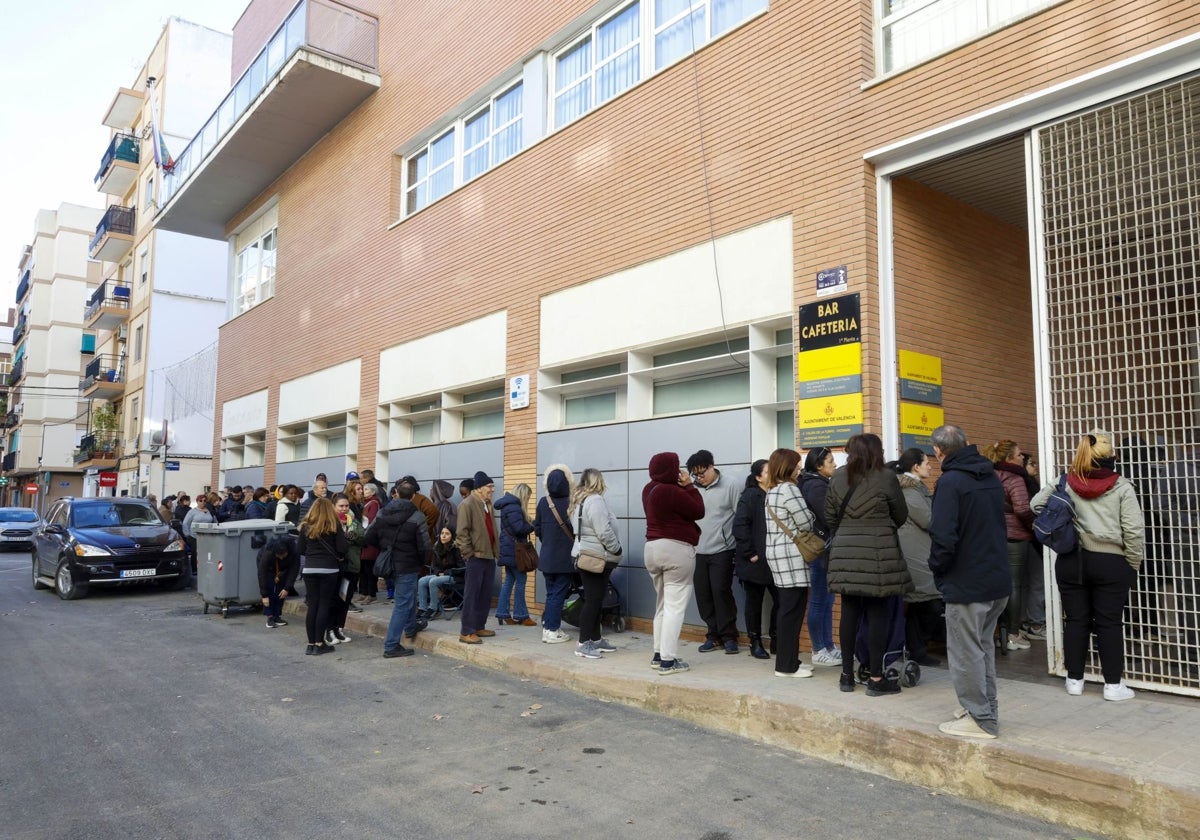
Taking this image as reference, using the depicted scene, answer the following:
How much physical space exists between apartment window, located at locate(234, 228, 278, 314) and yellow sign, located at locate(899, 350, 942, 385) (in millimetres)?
16879

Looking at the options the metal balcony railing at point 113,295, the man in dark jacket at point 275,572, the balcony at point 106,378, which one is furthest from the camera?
the metal balcony railing at point 113,295

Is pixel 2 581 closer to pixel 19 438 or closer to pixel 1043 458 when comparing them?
pixel 1043 458

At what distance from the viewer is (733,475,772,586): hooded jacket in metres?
7.65

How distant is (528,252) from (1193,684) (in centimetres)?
927

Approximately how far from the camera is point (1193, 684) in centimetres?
598

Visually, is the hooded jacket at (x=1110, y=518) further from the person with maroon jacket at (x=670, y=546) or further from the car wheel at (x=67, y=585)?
the car wheel at (x=67, y=585)

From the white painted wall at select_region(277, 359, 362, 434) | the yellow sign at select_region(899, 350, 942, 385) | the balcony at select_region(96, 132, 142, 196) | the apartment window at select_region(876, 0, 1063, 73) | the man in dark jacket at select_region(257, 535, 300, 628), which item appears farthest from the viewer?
the balcony at select_region(96, 132, 142, 196)

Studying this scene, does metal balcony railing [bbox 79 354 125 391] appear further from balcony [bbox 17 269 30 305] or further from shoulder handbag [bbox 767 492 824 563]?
shoulder handbag [bbox 767 492 824 563]

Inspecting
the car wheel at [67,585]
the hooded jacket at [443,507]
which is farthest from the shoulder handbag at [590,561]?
the car wheel at [67,585]

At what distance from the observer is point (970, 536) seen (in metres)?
5.14

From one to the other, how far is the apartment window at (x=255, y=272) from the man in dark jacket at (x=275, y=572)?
10939 mm

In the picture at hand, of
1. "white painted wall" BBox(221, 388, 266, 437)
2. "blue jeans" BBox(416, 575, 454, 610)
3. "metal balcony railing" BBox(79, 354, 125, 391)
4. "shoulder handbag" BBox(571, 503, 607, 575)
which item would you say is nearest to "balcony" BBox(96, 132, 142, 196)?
"metal balcony railing" BBox(79, 354, 125, 391)

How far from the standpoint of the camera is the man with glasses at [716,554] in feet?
26.8

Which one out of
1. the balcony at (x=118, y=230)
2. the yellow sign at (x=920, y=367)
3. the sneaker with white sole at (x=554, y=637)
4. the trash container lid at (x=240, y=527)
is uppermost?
the balcony at (x=118, y=230)
